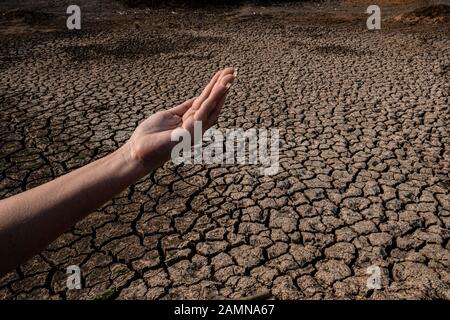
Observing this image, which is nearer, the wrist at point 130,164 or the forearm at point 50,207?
the forearm at point 50,207

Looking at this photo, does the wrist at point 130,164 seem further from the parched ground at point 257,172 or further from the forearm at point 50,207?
the parched ground at point 257,172

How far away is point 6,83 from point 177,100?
2.54 meters

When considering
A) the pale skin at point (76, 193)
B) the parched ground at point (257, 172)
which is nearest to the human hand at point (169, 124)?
the pale skin at point (76, 193)

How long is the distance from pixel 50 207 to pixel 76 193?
8 cm

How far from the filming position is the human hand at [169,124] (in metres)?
1.26

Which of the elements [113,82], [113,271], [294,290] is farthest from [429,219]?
[113,82]

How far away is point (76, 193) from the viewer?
109cm

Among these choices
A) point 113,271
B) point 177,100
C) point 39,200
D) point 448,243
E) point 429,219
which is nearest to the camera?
point 39,200

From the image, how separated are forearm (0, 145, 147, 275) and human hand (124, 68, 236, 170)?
0.10 meters

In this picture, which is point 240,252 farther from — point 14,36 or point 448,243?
point 14,36

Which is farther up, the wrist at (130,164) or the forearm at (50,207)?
the wrist at (130,164)

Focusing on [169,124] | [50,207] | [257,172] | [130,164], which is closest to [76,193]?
[50,207]

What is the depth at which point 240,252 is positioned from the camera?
241 cm

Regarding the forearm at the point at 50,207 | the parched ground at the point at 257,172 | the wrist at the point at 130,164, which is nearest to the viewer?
the forearm at the point at 50,207
